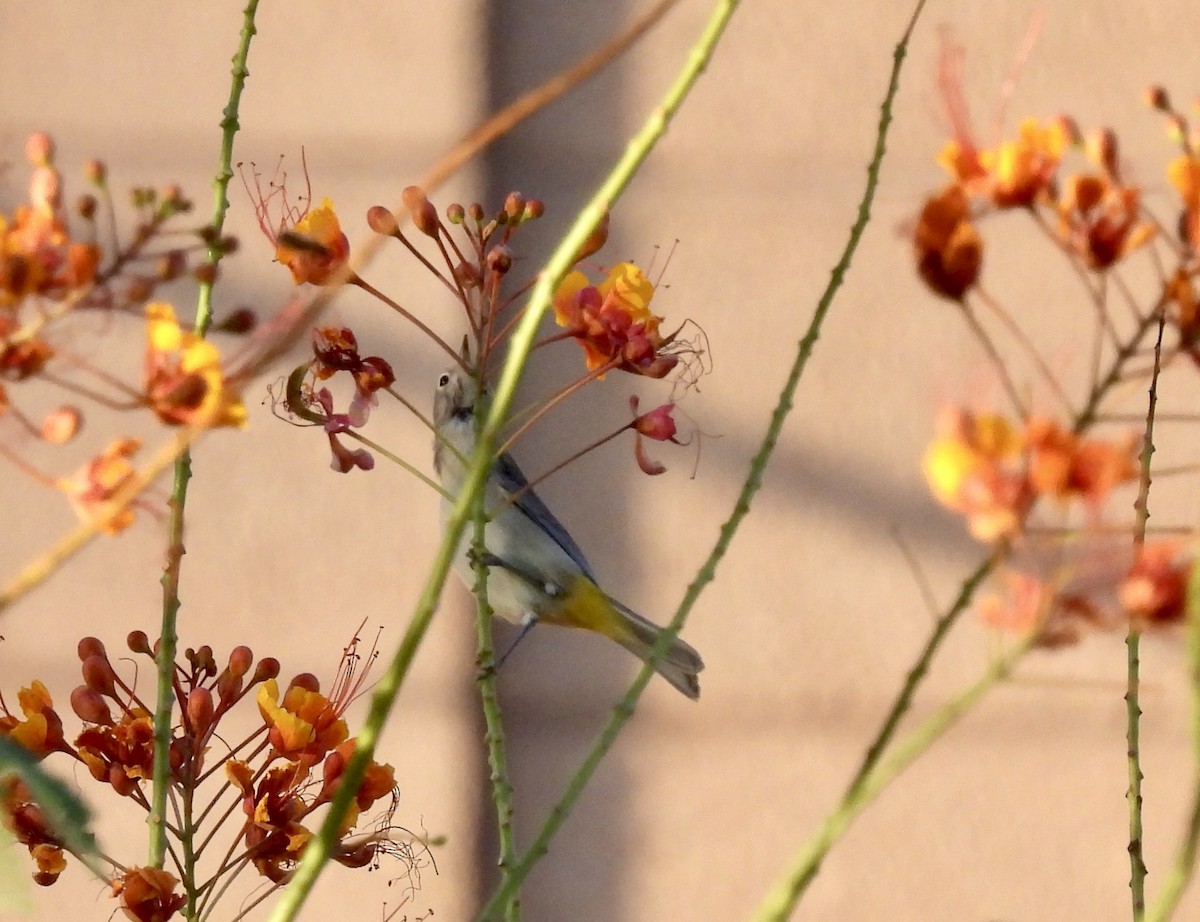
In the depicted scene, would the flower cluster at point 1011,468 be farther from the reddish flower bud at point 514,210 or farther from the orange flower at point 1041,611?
the reddish flower bud at point 514,210

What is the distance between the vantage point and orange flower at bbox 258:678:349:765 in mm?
387

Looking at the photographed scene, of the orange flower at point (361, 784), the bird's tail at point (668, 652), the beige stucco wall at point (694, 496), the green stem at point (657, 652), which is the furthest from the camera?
the beige stucco wall at point (694, 496)

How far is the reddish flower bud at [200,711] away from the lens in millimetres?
394

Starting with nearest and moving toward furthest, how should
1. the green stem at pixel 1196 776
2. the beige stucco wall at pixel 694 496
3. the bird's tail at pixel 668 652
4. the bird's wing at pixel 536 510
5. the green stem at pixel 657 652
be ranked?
the green stem at pixel 1196 776 < the green stem at pixel 657 652 < the bird's tail at pixel 668 652 < the bird's wing at pixel 536 510 < the beige stucco wall at pixel 694 496

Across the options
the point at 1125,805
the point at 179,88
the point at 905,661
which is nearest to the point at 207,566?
the point at 179,88

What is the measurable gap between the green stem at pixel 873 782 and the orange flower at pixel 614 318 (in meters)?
0.21

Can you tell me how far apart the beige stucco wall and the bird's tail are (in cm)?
15

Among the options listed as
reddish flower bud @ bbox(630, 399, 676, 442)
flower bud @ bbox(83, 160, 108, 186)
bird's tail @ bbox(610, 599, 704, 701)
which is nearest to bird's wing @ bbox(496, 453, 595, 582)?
bird's tail @ bbox(610, 599, 704, 701)

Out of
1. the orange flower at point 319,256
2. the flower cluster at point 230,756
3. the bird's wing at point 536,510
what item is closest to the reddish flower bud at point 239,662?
the flower cluster at point 230,756

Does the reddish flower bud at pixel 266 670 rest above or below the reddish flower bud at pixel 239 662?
above

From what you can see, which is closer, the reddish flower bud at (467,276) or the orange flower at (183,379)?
the orange flower at (183,379)

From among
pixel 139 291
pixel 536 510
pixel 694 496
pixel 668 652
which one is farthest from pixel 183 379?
pixel 694 496

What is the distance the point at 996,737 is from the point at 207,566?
72cm

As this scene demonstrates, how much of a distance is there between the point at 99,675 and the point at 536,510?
569 millimetres
